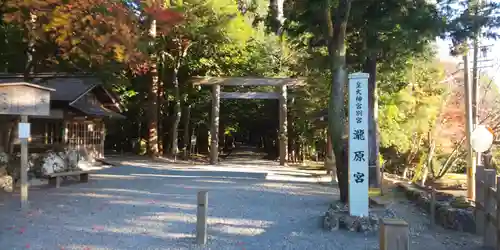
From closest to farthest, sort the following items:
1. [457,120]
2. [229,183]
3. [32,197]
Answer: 1. [32,197]
2. [229,183]
3. [457,120]

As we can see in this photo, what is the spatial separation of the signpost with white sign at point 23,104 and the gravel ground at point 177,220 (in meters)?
0.67

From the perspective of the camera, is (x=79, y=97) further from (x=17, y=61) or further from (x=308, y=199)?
(x=308, y=199)

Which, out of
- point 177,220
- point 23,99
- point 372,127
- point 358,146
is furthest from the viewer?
point 372,127

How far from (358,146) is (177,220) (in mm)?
3104

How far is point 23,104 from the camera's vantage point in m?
7.98

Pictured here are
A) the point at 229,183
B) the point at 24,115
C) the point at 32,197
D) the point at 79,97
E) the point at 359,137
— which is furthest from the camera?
the point at 79,97

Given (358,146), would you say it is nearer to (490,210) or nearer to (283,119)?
(490,210)

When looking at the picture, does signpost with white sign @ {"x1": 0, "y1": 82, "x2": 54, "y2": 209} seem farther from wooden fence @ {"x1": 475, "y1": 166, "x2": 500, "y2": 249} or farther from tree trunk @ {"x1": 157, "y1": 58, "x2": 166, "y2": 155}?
tree trunk @ {"x1": 157, "y1": 58, "x2": 166, "y2": 155}

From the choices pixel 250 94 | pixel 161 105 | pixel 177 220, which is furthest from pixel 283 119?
pixel 177 220

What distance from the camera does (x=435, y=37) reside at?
999 centimetres

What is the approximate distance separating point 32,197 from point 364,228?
22.3 feet

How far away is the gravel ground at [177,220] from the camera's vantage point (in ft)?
18.9

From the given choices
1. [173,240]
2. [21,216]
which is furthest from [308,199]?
[21,216]

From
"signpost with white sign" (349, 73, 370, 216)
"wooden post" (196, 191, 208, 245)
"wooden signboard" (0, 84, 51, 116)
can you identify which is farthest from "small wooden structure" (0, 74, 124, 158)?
"wooden post" (196, 191, 208, 245)
